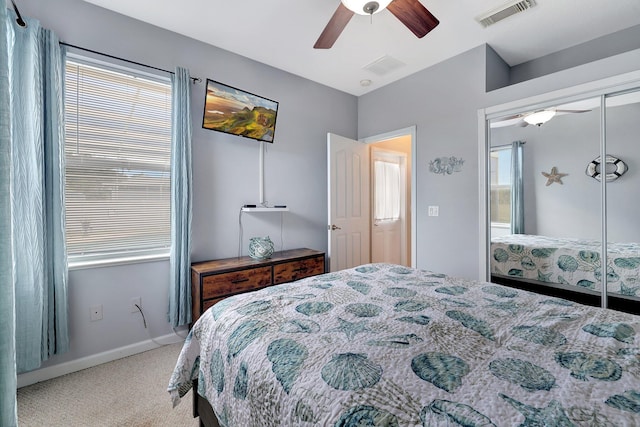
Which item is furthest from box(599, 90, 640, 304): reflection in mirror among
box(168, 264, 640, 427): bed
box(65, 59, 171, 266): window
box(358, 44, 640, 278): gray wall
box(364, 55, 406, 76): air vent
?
box(65, 59, 171, 266): window

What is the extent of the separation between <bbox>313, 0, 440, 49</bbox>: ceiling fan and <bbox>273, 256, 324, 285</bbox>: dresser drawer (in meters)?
2.06

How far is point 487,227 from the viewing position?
2746mm

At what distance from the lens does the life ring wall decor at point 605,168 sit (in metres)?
2.13

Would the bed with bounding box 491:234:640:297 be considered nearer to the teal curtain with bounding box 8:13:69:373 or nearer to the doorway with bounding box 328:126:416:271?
the doorway with bounding box 328:126:416:271

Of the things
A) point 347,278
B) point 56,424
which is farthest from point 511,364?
point 56,424

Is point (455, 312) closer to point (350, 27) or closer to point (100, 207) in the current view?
point (350, 27)

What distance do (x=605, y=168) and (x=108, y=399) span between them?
3.97 m

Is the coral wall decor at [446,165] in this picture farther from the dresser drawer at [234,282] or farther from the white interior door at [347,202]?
the dresser drawer at [234,282]

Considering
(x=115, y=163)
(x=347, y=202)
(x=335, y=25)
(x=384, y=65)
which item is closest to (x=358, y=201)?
(x=347, y=202)

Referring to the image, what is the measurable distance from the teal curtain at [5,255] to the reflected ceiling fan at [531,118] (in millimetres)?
3320

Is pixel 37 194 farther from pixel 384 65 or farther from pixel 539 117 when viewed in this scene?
pixel 539 117

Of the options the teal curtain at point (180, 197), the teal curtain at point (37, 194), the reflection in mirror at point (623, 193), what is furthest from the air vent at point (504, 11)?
the teal curtain at point (37, 194)

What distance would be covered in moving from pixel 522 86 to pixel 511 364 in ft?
8.73

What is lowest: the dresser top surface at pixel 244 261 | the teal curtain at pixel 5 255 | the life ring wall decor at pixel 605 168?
the dresser top surface at pixel 244 261
